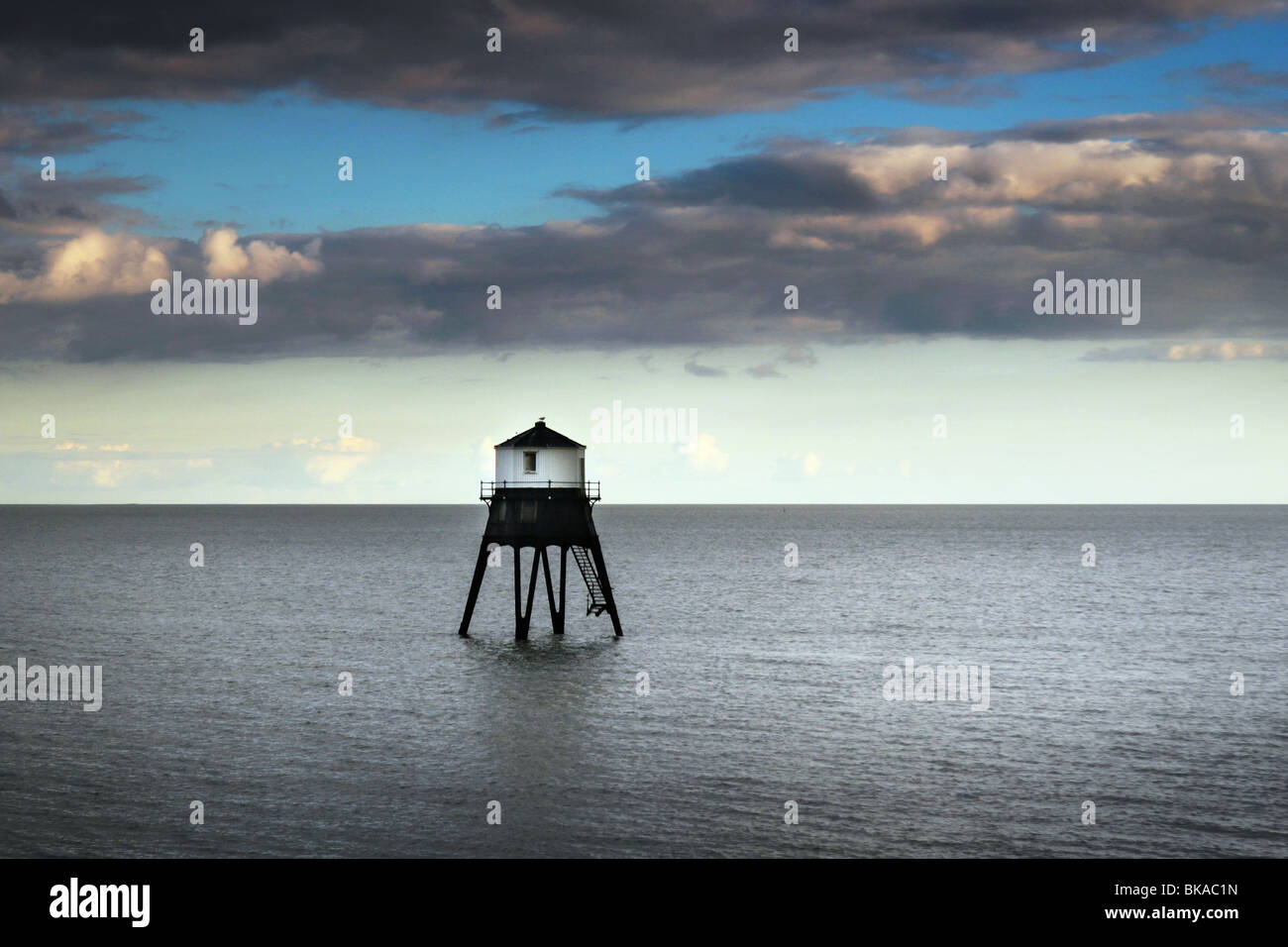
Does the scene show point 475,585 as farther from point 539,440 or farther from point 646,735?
A: point 646,735

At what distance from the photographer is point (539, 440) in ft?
166

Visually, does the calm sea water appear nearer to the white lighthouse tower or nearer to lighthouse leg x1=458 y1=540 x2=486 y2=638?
lighthouse leg x1=458 y1=540 x2=486 y2=638

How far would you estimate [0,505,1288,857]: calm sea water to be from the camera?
2638 centimetres

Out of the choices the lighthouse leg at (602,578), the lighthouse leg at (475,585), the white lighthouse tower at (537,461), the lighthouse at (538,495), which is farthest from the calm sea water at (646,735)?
the white lighthouse tower at (537,461)

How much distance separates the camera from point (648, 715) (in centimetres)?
3941

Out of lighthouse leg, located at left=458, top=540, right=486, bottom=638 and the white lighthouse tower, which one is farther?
lighthouse leg, located at left=458, top=540, right=486, bottom=638

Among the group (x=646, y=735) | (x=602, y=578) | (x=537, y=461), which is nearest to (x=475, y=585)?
(x=602, y=578)

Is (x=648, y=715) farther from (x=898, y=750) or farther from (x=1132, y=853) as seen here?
(x=1132, y=853)

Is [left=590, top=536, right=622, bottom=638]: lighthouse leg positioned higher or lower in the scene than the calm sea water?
higher

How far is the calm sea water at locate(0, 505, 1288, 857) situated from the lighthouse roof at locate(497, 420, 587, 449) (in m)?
9.30

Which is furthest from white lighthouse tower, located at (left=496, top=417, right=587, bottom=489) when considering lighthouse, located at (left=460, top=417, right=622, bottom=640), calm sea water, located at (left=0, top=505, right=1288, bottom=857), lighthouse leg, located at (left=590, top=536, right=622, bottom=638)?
calm sea water, located at (left=0, top=505, right=1288, bottom=857)

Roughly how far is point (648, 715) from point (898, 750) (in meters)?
8.71

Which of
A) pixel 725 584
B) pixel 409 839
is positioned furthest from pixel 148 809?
pixel 725 584

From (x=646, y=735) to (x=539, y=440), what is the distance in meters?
17.6
